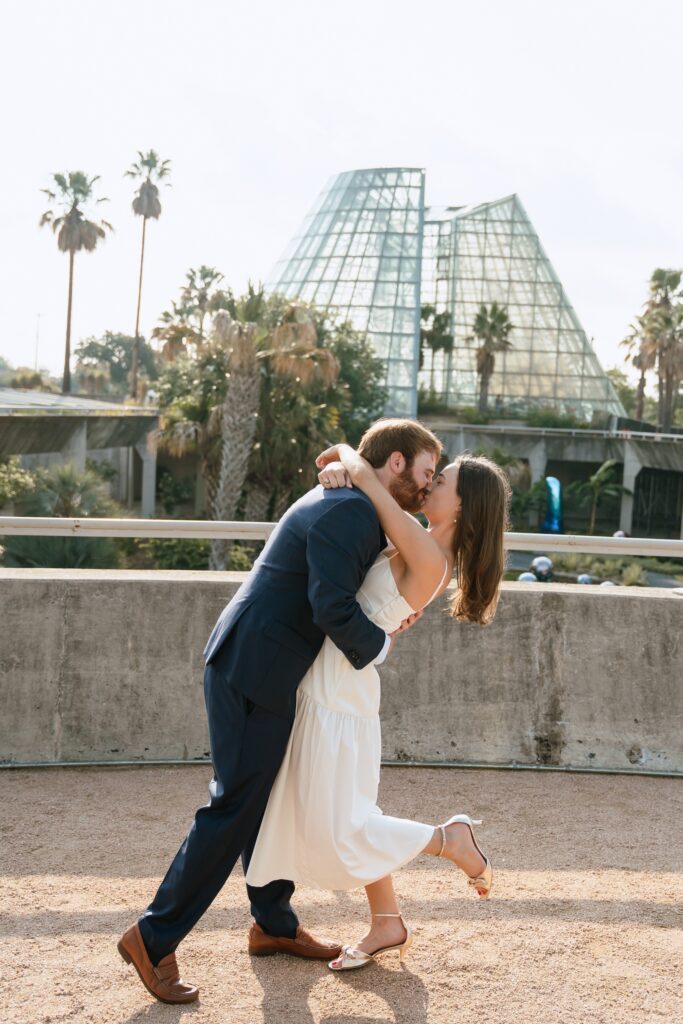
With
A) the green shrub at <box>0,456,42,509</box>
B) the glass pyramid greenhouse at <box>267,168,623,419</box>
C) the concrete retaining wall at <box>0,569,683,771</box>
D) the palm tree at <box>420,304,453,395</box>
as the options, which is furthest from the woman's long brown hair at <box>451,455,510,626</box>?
the palm tree at <box>420,304,453,395</box>

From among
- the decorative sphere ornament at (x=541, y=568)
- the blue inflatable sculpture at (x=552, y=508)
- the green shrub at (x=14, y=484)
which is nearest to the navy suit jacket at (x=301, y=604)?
the decorative sphere ornament at (x=541, y=568)

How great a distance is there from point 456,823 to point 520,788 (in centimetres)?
176

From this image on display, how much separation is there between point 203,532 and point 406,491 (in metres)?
2.16

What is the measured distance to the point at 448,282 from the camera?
64.0 m

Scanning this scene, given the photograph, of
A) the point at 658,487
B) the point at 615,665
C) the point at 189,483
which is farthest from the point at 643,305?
the point at 615,665

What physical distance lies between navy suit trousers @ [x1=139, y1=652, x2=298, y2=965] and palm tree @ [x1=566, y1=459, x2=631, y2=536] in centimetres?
4140

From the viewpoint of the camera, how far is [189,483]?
4603 centimetres

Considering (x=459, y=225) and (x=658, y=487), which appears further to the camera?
(x=459, y=225)

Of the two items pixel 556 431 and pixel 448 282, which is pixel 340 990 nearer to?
pixel 556 431

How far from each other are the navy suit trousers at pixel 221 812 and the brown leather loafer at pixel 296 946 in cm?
30

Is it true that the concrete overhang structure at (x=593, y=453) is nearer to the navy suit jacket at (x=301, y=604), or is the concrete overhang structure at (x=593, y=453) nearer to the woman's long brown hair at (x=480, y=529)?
the woman's long brown hair at (x=480, y=529)


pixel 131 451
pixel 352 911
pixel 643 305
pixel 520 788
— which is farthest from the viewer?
pixel 643 305

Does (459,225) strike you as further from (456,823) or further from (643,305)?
(456,823)

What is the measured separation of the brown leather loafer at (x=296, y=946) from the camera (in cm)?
329
